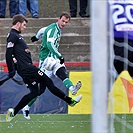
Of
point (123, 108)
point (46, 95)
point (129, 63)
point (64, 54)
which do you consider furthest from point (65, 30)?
point (129, 63)

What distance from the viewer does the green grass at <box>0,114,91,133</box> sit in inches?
346

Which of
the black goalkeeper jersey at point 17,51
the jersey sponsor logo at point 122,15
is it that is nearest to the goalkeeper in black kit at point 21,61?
the black goalkeeper jersey at point 17,51

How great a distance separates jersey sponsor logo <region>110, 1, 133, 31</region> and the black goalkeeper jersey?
8.78ft

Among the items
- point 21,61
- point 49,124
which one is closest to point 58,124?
point 49,124

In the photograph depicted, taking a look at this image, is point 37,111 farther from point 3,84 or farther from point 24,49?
point 24,49

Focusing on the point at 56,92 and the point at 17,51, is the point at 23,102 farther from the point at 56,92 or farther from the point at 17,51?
the point at 17,51

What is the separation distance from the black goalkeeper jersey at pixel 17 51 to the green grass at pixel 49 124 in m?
0.87

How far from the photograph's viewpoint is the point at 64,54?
14.7 m

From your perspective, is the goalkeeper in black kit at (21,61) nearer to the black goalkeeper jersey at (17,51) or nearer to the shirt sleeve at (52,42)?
the black goalkeeper jersey at (17,51)

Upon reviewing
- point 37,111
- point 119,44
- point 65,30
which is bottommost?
point 37,111

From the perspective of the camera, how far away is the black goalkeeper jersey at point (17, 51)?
9969 millimetres

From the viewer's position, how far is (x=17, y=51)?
1009 cm

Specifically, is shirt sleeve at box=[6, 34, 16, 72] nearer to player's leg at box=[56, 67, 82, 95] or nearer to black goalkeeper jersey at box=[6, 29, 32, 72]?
black goalkeeper jersey at box=[6, 29, 32, 72]

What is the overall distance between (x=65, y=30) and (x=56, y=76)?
3.40 m
